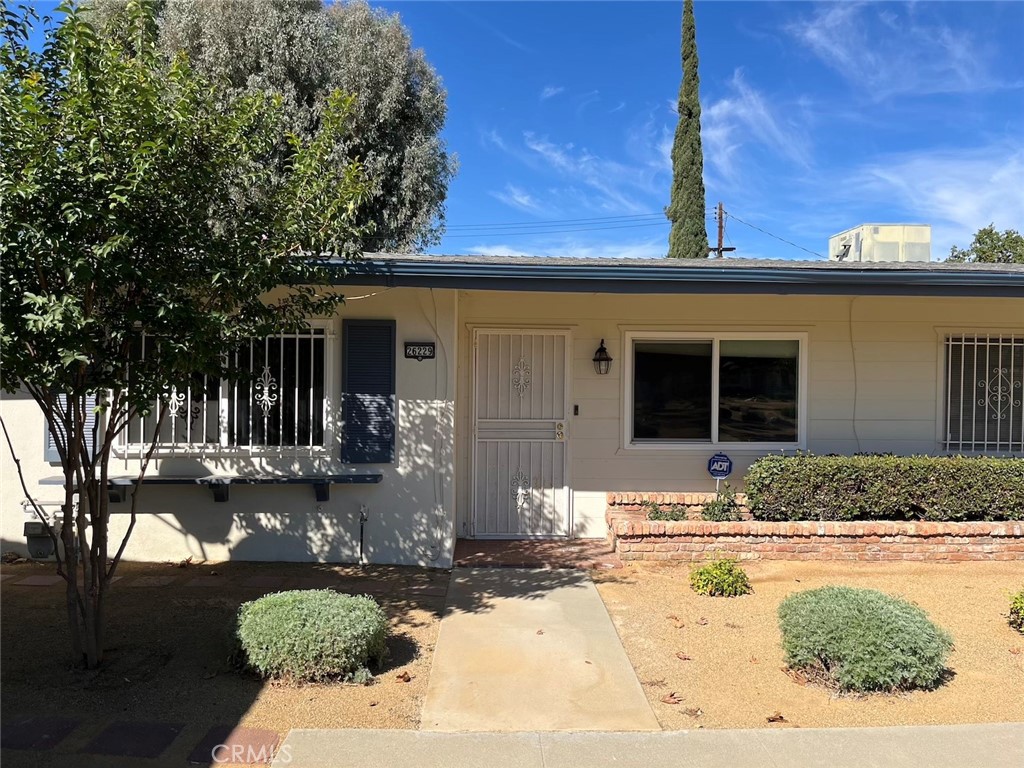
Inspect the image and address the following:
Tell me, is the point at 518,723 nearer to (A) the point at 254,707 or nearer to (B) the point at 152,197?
(A) the point at 254,707

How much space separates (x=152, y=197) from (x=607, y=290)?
374cm

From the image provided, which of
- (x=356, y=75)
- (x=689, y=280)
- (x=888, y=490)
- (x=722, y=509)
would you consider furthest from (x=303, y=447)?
(x=356, y=75)

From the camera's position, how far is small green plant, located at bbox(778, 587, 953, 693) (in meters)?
3.83

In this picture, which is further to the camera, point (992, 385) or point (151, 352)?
point (992, 385)

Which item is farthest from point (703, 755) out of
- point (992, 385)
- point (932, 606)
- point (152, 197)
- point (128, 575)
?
point (992, 385)

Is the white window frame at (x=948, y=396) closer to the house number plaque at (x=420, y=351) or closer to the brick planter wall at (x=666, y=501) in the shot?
the brick planter wall at (x=666, y=501)

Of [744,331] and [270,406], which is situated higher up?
[744,331]

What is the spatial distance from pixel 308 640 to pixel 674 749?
1.99 metres

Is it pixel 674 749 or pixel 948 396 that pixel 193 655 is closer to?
pixel 674 749

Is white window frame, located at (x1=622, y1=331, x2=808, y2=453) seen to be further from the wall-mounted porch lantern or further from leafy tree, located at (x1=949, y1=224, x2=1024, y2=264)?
leafy tree, located at (x1=949, y1=224, x2=1024, y2=264)

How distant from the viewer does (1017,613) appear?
4.92 metres

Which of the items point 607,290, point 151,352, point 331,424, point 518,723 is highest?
point 607,290

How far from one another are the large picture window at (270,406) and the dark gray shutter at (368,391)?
236 mm

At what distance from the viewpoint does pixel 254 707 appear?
12.1ft
